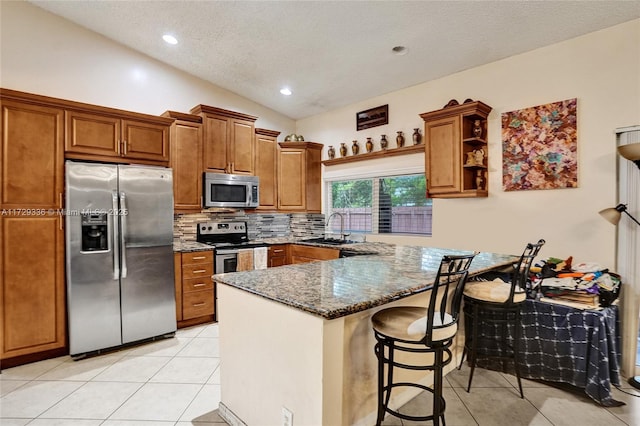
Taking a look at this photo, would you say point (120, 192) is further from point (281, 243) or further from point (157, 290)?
point (281, 243)

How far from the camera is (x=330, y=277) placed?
1.94m

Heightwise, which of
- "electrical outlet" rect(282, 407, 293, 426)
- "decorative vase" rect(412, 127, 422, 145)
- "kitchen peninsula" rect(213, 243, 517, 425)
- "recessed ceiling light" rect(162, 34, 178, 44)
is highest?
"recessed ceiling light" rect(162, 34, 178, 44)

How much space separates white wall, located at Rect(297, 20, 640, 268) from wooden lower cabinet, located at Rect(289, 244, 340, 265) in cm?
117

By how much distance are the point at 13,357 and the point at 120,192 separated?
161cm

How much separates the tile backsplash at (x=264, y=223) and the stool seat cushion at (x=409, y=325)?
3.27 meters

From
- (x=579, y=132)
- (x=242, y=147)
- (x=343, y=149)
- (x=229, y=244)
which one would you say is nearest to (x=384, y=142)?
(x=343, y=149)

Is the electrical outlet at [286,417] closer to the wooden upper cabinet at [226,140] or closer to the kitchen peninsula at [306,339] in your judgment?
the kitchen peninsula at [306,339]

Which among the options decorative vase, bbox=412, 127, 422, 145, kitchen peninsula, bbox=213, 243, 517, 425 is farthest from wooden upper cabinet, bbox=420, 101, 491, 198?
kitchen peninsula, bbox=213, 243, 517, 425

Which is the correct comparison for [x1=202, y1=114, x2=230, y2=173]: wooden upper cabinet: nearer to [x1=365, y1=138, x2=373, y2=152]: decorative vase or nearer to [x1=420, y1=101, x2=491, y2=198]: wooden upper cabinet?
[x1=365, y1=138, x2=373, y2=152]: decorative vase

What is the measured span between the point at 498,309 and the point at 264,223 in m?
3.59

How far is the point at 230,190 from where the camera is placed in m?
4.23

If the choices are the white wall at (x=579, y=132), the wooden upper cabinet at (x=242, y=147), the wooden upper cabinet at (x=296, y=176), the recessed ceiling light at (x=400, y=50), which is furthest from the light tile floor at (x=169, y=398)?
the recessed ceiling light at (x=400, y=50)

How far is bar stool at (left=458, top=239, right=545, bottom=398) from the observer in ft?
7.14

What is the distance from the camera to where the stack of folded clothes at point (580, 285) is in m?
2.26
